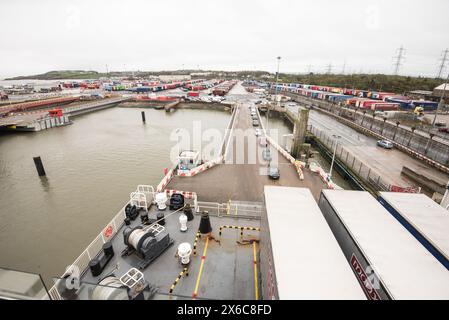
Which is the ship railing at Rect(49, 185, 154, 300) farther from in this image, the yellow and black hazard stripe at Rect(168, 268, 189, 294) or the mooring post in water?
the mooring post in water

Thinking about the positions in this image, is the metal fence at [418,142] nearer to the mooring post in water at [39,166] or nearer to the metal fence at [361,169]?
the metal fence at [361,169]

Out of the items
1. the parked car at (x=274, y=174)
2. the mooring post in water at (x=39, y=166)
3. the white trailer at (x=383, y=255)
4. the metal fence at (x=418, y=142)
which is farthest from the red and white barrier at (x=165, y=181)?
the metal fence at (x=418, y=142)

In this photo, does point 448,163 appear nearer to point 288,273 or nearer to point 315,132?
point 315,132

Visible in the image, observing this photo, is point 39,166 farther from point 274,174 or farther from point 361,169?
point 361,169

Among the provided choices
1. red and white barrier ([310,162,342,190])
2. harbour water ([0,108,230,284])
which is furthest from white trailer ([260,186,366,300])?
harbour water ([0,108,230,284])

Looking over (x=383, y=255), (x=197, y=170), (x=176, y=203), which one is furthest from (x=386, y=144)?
(x=176, y=203)
